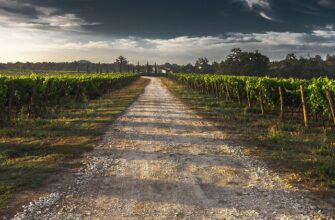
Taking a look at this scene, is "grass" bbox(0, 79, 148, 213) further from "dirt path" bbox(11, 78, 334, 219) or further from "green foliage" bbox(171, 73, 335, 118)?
"green foliage" bbox(171, 73, 335, 118)

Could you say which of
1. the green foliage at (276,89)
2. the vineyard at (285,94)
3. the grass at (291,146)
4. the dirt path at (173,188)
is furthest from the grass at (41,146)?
the green foliage at (276,89)

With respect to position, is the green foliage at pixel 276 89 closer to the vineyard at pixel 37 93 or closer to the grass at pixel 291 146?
the grass at pixel 291 146

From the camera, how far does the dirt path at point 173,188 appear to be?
25.1 ft

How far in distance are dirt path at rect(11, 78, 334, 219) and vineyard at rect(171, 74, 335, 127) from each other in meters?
7.13

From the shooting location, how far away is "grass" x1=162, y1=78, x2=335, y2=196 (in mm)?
10221

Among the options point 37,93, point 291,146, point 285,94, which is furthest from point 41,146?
point 285,94

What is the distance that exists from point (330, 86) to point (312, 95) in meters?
1.32

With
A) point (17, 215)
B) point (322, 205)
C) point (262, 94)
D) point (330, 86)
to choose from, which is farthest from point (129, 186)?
point (262, 94)

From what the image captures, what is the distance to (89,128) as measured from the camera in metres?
18.0

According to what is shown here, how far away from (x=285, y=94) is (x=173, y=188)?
18.9 meters

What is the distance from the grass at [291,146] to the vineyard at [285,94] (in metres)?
1.16

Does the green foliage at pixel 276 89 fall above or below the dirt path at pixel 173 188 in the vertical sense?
above

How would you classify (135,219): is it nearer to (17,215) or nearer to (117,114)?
(17,215)

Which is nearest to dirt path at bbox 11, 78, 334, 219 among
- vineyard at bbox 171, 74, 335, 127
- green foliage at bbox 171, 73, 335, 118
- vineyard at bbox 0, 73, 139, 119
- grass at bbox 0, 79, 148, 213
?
grass at bbox 0, 79, 148, 213
